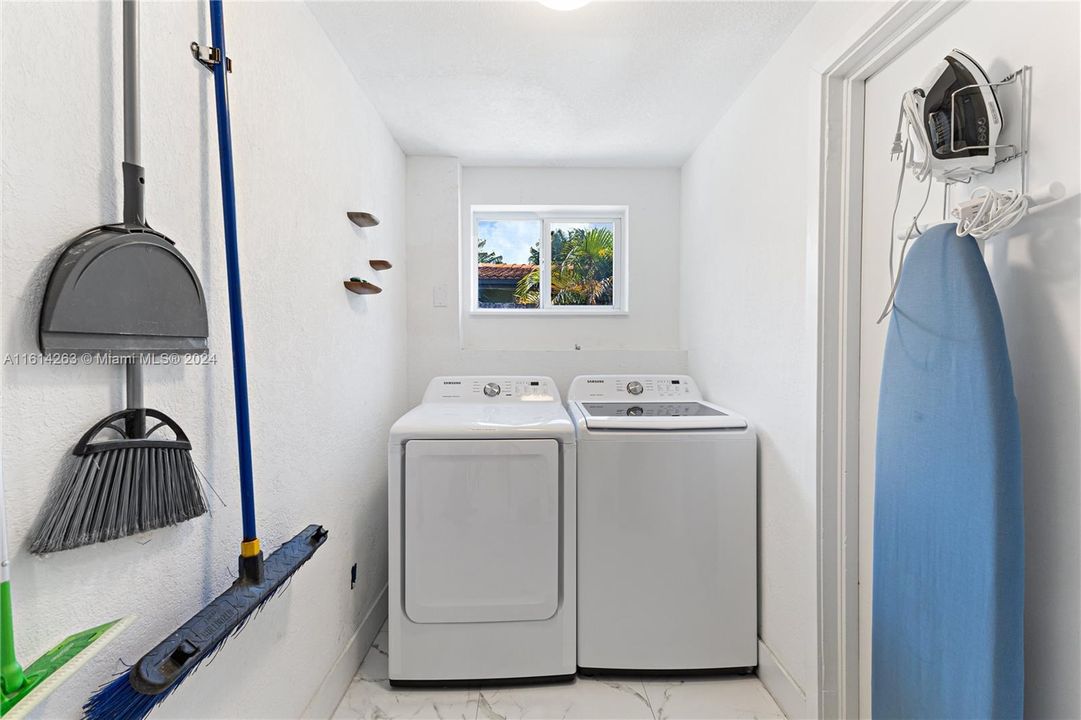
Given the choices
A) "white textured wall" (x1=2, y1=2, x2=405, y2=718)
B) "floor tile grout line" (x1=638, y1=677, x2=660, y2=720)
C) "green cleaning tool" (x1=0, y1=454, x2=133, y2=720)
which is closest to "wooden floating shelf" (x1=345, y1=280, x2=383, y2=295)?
"white textured wall" (x1=2, y1=2, x2=405, y2=718)

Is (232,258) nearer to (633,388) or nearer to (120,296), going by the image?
(120,296)

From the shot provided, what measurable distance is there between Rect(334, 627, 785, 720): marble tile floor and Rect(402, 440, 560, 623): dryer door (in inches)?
10.6

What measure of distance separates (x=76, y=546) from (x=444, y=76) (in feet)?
5.69

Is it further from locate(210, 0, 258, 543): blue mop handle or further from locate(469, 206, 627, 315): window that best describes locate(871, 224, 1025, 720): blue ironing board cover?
locate(469, 206, 627, 315): window

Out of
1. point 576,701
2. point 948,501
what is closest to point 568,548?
point 576,701

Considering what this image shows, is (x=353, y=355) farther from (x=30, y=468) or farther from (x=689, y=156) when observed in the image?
(x=689, y=156)

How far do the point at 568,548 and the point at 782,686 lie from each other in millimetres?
816

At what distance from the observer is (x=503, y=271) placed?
2.98 meters

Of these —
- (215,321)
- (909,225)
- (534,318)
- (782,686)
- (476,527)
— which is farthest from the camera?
(534,318)

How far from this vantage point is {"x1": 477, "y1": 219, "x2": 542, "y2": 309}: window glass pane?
2.97 m

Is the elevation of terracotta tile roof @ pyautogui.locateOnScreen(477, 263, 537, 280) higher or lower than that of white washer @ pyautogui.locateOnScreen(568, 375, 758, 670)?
higher

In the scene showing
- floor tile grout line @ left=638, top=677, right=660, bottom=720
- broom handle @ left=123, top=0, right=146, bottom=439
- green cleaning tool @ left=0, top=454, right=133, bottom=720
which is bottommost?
floor tile grout line @ left=638, top=677, right=660, bottom=720

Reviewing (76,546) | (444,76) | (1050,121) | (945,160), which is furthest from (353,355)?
(1050,121)

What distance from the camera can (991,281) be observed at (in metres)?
0.93
